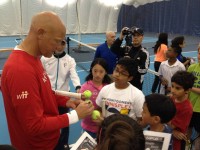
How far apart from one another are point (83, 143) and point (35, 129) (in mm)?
445

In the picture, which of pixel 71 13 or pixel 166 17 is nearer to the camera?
pixel 71 13

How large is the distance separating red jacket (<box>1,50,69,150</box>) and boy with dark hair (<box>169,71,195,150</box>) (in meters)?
1.46

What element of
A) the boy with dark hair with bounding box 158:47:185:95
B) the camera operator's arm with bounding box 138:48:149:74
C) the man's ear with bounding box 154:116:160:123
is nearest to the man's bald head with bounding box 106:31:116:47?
the camera operator's arm with bounding box 138:48:149:74

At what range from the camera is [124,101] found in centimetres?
284

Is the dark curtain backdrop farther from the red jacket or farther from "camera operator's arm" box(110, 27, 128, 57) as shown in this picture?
the red jacket

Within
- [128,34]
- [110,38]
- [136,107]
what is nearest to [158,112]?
[136,107]

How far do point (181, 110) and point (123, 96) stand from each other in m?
0.69

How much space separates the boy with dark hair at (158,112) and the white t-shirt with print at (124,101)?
315 millimetres

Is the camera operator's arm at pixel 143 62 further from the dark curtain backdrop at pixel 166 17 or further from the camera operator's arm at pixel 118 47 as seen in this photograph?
the dark curtain backdrop at pixel 166 17

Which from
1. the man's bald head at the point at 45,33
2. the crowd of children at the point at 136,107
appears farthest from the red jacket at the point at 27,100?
the crowd of children at the point at 136,107

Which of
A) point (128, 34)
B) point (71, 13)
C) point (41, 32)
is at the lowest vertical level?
point (128, 34)

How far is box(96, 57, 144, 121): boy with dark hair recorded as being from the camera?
9.32 ft

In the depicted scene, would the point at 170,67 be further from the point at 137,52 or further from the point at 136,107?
the point at 136,107

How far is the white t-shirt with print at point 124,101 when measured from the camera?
2.84 metres
